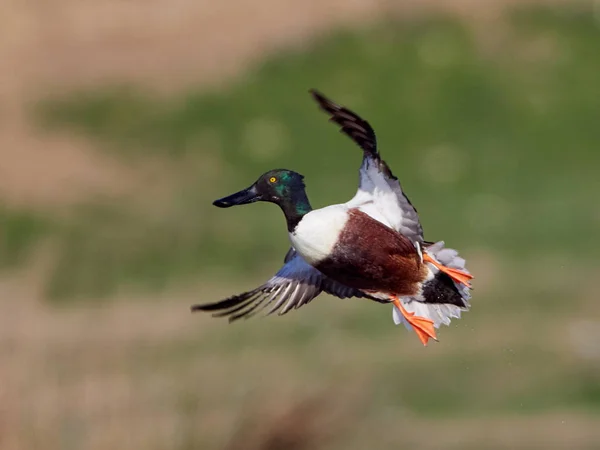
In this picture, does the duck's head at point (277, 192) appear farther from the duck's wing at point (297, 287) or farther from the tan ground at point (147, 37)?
the tan ground at point (147, 37)

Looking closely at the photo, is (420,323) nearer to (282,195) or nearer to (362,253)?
(362,253)

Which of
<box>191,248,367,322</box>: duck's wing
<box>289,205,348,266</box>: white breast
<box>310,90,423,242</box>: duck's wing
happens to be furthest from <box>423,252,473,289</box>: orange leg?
<box>289,205,348,266</box>: white breast

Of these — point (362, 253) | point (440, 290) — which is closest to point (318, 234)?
point (362, 253)

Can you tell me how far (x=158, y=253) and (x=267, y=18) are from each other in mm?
5346

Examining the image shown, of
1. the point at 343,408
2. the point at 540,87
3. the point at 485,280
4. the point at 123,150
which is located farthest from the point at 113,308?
the point at 540,87

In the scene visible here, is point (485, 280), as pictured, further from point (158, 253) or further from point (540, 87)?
point (540, 87)

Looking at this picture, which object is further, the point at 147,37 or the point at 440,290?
the point at 147,37

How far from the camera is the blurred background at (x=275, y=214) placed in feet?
28.2

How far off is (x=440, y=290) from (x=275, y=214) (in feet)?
27.6

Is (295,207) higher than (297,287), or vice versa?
(295,207)

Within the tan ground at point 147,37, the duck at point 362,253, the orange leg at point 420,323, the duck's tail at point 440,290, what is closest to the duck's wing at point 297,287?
the duck at point 362,253

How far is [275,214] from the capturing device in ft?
54.2

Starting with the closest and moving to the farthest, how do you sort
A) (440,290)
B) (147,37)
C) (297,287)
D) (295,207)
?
1. (295,207)
2. (440,290)
3. (297,287)
4. (147,37)

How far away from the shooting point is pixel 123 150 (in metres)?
18.9
